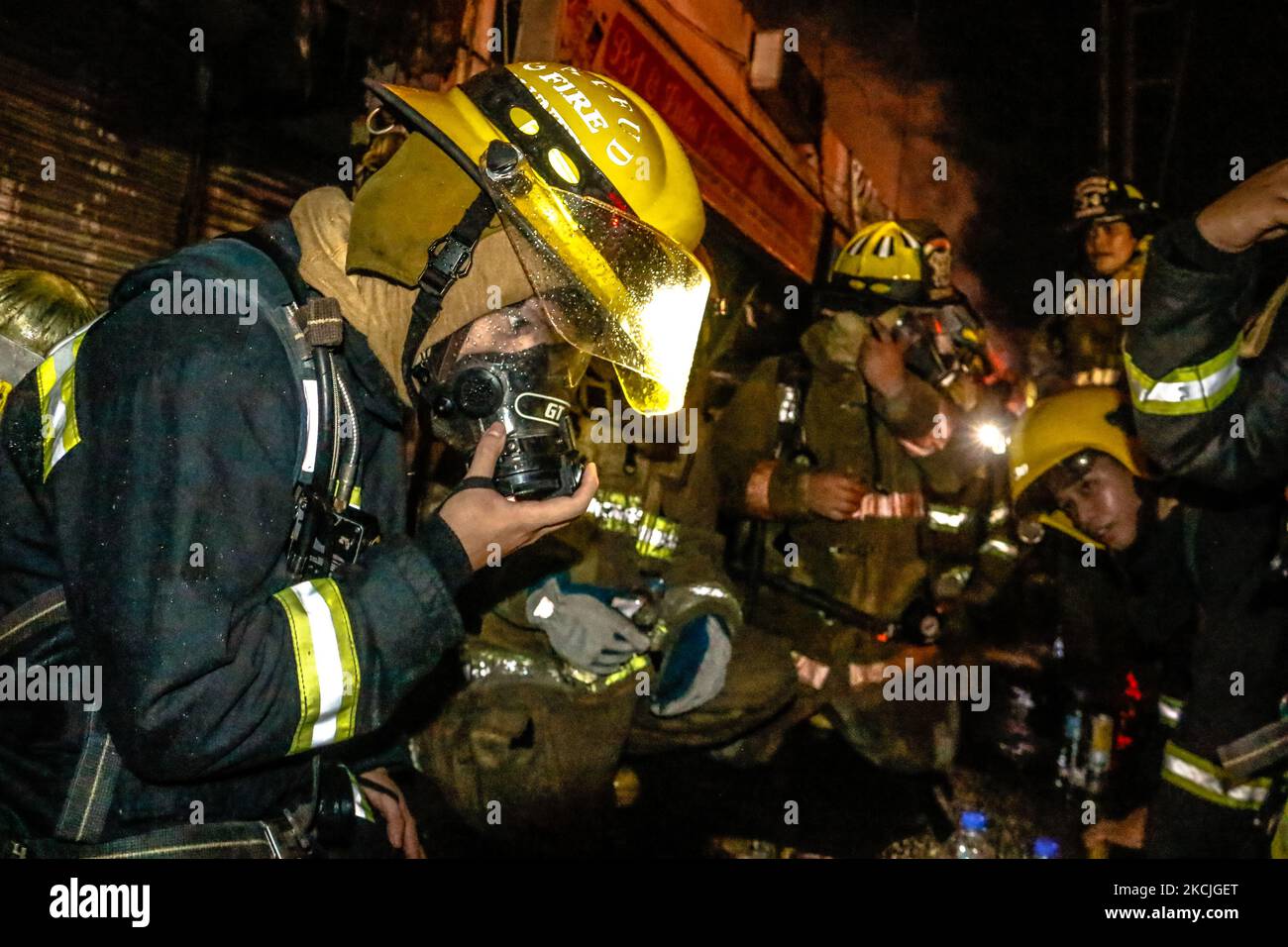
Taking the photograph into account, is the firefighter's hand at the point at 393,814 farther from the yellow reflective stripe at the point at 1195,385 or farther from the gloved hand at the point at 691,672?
the yellow reflective stripe at the point at 1195,385

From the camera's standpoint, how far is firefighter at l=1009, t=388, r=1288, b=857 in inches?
119

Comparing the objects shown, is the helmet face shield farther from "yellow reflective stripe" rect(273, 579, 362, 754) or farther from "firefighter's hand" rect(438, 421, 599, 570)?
"yellow reflective stripe" rect(273, 579, 362, 754)

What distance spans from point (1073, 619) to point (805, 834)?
2.03m

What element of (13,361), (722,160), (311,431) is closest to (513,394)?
(311,431)

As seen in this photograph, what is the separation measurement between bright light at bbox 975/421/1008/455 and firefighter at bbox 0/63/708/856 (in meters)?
4.20

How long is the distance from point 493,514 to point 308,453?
380 millimetres

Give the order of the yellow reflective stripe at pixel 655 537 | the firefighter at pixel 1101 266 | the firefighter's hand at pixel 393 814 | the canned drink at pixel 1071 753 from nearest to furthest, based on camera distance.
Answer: the firefighter's hand at pixel 393 814, the yellow reflective stripe at pixel 655 537, the canned drink at pixel 1071 753, the firefighter at pixel 1101 266

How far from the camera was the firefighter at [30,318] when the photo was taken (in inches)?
105

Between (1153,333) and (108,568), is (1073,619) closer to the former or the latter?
(1153,333)

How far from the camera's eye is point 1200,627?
3.23m

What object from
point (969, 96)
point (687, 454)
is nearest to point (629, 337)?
point (687, 454)

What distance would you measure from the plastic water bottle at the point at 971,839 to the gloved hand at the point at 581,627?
272 centimetres

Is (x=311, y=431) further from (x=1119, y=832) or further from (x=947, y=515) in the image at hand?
(x=947, y=515)

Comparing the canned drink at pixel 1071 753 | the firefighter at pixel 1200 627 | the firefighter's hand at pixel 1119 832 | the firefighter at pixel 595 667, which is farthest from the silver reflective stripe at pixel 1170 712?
the canned drink at pixel 1071 753
